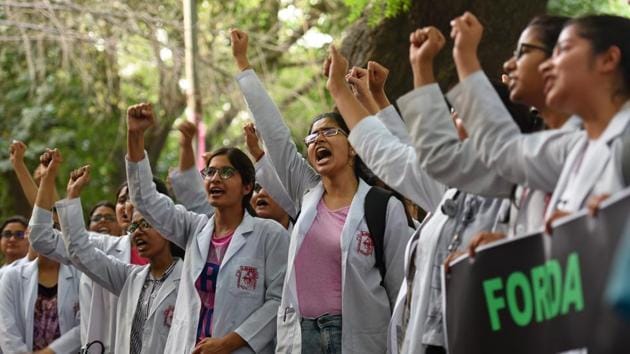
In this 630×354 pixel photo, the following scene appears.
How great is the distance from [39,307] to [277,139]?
3.71 metres

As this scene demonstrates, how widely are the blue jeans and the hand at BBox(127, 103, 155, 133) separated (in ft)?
5.34

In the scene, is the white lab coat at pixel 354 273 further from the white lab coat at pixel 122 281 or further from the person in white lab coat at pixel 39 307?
the person in white lab coat at pixel 39 307

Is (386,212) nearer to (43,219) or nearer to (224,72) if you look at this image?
(43,219)

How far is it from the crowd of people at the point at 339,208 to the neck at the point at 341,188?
1cm

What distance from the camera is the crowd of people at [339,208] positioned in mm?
4742

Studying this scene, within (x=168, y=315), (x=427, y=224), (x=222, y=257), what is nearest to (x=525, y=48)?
(x=427, y=224)

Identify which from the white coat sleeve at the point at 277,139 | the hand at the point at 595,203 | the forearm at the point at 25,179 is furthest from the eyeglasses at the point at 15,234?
the hand at the point at 595,203

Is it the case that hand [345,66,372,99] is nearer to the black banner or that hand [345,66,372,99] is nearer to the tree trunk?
the black banner

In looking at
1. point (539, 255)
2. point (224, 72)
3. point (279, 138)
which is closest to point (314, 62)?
point (224, 72)

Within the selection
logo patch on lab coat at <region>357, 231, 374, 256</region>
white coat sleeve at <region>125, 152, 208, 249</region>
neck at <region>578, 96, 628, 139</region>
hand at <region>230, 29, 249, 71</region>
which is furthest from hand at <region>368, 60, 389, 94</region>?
neck at <region>578, 96, 628, 139</region>

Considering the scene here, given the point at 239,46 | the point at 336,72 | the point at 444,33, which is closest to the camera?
the point at 336,72

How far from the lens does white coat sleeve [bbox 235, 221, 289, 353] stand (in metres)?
7.84

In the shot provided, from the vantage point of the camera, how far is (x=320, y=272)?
720cm

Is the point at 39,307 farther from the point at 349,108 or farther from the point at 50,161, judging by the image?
the point at 349,108
